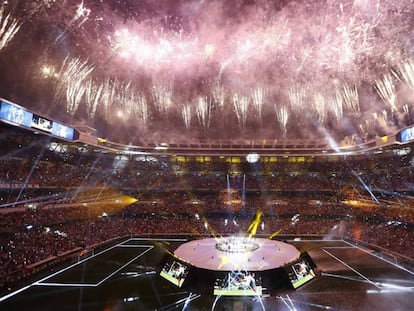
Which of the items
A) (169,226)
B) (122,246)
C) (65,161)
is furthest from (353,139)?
(65,161)

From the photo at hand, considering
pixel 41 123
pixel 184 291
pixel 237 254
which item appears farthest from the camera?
pixel 41 123

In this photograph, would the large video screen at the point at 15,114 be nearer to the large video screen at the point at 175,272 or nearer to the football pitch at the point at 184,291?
the football pitch at the point at 184,291

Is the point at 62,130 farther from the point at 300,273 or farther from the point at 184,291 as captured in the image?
the point at 300,273


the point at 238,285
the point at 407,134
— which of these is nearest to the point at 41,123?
the point at 238,285

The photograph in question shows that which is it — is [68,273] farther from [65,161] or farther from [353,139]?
[353,139]

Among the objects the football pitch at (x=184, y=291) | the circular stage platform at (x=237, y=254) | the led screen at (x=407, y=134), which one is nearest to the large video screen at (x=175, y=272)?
the football pitch at (x=184, y=291)
